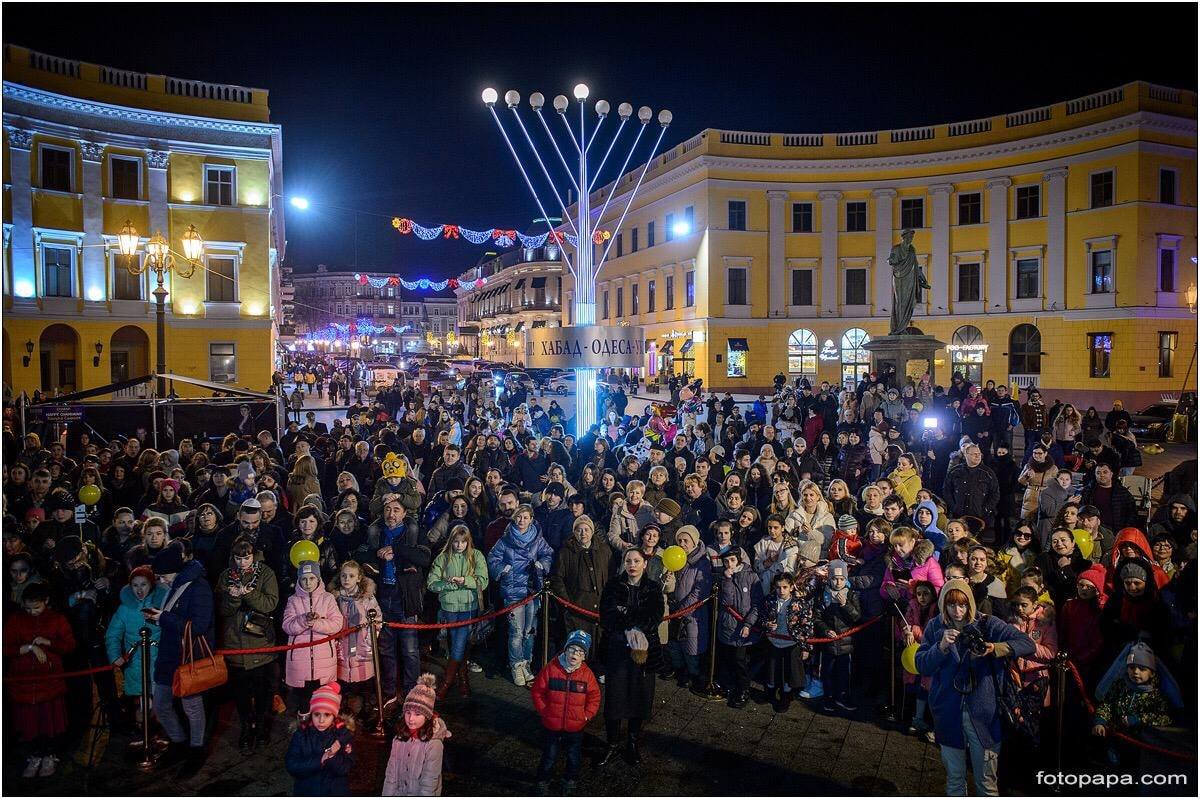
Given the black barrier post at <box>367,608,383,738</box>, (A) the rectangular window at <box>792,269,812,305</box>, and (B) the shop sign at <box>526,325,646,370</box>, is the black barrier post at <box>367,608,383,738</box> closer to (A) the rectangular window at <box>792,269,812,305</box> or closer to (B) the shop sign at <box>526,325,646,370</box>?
(B) the shop sign at <box>526,325,646,370</box>

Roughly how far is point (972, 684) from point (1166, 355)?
3568cm

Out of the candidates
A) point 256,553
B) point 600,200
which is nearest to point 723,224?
point 600,200

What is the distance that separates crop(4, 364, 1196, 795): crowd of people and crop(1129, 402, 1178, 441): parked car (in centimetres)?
1291

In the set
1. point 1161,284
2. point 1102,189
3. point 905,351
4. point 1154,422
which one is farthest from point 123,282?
point 1161,284

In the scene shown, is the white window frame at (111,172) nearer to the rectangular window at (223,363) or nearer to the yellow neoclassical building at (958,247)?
the rectangular window at (223,363)

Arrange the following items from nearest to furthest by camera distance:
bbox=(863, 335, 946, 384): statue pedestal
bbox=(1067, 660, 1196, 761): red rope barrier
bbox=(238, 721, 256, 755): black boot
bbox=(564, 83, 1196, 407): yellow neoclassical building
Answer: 1. bbox=(1067, 660, 1196, 761): red rope barrier
2. bbox=(238, 721, 256, 755): black boot
3. bbox=(863, 335, 946, 384): statue pedestal
4. bbox=(564, 83, 1196, 407): yellow neoclassical building

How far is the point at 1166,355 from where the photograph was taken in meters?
33.8

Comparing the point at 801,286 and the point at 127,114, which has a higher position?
the point at 127,114

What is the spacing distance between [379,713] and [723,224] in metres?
35.9

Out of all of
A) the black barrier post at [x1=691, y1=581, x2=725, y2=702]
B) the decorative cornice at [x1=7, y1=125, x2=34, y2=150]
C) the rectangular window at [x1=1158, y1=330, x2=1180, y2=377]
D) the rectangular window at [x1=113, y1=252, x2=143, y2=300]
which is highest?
the decorative cornice at [x1=7, y1=125, x2=34, y2=150]

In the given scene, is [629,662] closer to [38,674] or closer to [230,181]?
[38,674]

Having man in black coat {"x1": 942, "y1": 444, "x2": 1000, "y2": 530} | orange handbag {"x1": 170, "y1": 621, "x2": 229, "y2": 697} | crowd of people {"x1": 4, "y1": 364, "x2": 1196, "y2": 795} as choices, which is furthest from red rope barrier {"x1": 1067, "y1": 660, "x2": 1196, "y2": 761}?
orange handbag {"x1": 170, "y1": 621, "x2": 229, "y2": 697}

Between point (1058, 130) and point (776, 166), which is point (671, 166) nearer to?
point (776, 166)

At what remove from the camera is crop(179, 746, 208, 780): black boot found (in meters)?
5.99
